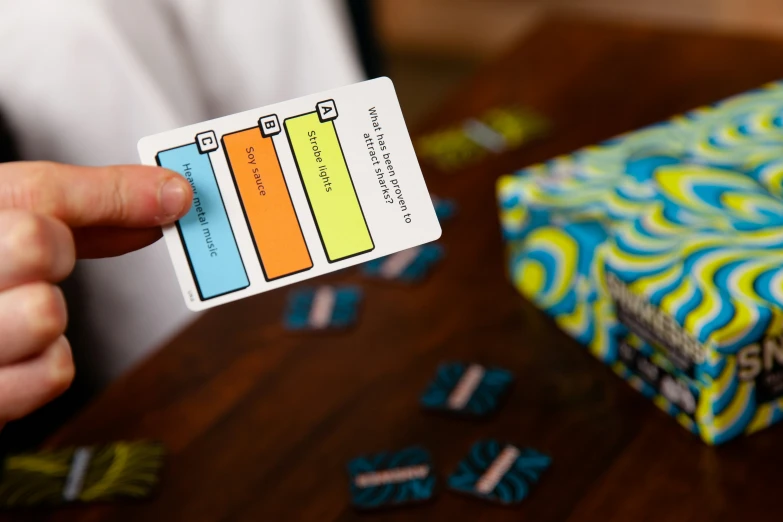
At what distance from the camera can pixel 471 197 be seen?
1.00 meters

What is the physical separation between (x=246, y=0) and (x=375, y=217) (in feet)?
2.74

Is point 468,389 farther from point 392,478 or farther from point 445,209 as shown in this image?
point 445,209

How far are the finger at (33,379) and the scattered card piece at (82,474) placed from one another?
8.1 inches

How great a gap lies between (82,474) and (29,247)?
1.07 ft

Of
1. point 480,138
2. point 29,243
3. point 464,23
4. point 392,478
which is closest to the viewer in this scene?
point 29,243

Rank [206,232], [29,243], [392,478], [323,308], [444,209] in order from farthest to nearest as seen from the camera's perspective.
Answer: [444,209] < [323,308] < [392,478] < [206,232] < [29,243]

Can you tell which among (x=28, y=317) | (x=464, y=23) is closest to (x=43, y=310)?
(x=28, y=317)

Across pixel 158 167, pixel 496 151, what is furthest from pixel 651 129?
pixel 158 167

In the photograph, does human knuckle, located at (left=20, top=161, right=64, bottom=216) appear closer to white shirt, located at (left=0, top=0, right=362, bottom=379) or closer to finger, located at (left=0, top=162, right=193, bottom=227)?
finger, located at (left=0, top=162, right=193, bottom=227)

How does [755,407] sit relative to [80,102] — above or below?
below

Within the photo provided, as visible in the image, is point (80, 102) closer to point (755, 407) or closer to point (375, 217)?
point (375, 217)

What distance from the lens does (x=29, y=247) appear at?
1.55 ft

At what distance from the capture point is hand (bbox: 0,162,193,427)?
1.57 feet

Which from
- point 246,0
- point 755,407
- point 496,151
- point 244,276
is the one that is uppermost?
point 246,0
